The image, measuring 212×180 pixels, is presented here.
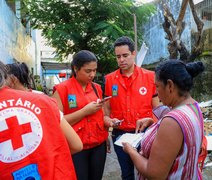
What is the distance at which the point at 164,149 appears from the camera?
4.49 ft

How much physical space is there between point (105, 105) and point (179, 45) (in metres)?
5.40

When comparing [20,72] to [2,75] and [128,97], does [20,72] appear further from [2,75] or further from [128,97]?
[2,75]

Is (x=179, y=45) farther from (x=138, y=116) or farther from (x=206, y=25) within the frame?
(x=138, y=116)

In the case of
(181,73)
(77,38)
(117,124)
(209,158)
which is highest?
(77,38)

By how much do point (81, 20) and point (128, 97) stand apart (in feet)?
24.5

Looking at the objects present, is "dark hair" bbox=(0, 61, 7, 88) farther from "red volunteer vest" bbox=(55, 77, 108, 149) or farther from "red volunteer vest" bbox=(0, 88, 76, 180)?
"red volunteer vest" bbox=(55, 77, 108, 149)

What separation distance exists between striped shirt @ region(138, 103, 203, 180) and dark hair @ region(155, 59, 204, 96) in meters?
0.12

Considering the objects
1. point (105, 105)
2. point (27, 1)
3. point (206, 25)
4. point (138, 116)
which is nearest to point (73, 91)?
point (105, 105)

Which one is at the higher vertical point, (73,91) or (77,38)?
(77,38)

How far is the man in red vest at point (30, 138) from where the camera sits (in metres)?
1.22

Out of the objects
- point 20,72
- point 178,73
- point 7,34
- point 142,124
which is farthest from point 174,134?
point 7,34

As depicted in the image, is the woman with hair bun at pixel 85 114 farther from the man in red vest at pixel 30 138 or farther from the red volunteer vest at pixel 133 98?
the man in red vest at pixel 30 138

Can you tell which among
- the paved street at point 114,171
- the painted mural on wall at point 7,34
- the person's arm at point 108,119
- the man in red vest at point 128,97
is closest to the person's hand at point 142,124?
the man in red vest at point 128,97

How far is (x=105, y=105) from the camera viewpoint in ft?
9.21
